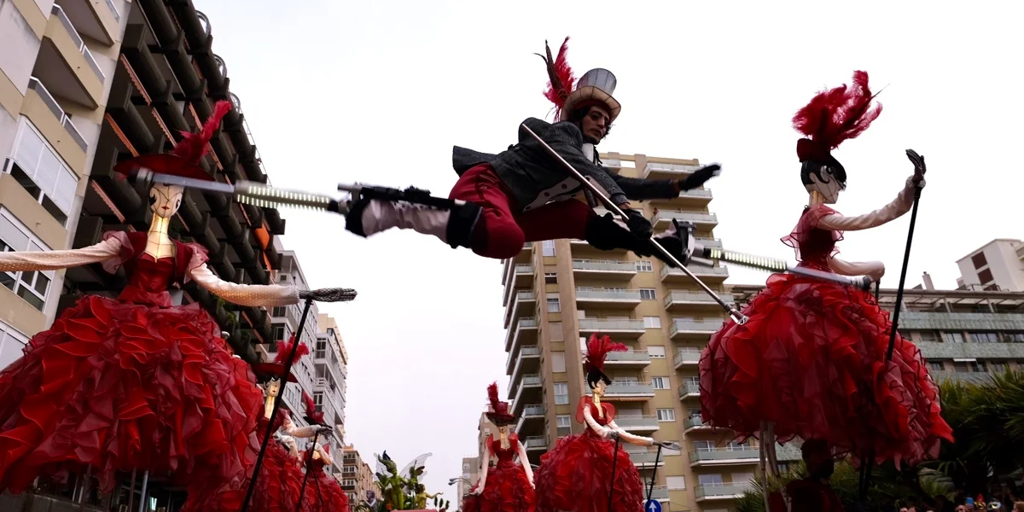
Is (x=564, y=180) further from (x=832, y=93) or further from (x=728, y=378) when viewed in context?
(x=832, y=93)

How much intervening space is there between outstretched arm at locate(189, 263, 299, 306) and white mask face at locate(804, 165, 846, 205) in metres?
3.49

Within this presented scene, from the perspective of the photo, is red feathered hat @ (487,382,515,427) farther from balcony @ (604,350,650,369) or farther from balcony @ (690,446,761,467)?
balcony @ (690,446,761,467)

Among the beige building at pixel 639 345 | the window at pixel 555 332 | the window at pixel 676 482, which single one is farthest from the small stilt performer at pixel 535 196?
the window at pixel 555 332

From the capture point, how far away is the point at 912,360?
4.40 metres

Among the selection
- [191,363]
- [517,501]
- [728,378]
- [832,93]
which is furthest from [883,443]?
[517,501]

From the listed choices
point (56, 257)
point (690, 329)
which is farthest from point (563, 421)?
point (56, 257)

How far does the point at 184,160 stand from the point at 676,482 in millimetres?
34880

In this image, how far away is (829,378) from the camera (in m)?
4.09

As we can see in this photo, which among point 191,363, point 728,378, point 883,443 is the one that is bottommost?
point 883,443

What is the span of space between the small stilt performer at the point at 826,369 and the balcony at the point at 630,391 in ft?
107

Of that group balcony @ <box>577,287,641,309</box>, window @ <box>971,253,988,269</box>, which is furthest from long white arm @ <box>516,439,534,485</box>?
window @ <box>971,253,988,269</box>

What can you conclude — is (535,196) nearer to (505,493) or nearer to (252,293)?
(252,293)

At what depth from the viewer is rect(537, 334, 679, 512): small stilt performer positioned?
8.73 metres

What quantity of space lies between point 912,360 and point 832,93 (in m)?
1.85
